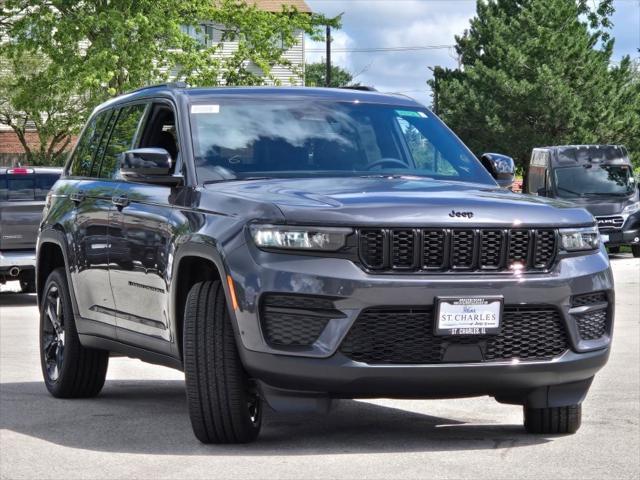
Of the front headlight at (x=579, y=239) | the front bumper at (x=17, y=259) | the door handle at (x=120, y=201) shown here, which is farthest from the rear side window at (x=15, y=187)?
the front headlight at (x=579, y=239)

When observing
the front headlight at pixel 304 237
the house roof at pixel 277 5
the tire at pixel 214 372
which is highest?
the front headlight at pixel 304 237

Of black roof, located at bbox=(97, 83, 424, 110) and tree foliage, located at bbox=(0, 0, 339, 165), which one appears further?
tree foliage, located at bbox=(0, 0, 339, 165)

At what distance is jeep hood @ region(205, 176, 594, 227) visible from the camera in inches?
265

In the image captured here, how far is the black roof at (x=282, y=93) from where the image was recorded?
834cm

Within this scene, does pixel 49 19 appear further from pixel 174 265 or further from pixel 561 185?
pixel 174 265

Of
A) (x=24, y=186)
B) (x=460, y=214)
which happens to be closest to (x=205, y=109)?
(x=460, y=214)

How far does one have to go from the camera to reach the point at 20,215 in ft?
63.4

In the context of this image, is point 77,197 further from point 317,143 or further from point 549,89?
point 549,89

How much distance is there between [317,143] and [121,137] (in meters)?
1.58

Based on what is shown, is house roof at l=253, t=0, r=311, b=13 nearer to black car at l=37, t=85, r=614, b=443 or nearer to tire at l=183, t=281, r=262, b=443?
black car at l=37, t=85, r=614, b=443

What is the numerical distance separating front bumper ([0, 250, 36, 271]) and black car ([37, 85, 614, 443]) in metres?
11.2

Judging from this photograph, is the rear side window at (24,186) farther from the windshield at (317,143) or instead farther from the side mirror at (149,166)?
the side mirror at (149,166)

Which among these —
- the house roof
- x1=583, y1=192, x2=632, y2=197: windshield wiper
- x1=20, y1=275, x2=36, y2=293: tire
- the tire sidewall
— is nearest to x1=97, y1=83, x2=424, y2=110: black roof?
the tire sidewall

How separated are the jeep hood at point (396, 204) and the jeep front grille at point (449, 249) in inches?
1.9
